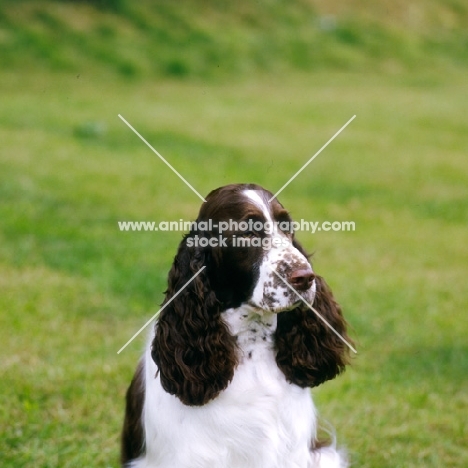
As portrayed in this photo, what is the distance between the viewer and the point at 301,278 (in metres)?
3.68

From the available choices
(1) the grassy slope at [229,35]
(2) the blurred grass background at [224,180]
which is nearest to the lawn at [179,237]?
(2) the blurred grass background at [224,180]

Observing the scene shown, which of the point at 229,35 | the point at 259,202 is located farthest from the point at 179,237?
the point at 229,35

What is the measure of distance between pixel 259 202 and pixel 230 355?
688mm

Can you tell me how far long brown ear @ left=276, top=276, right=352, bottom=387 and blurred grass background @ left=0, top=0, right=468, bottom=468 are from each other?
54.1 inches

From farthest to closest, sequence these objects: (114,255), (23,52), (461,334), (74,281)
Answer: (23,52)
(114,255)
(74,281)
(461,334)

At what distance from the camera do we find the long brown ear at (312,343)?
4109 millimetres

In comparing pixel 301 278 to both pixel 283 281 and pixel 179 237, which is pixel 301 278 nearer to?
pixel 283 281

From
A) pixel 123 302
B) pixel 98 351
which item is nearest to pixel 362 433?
pixel 98 351

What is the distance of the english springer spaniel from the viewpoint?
393cm

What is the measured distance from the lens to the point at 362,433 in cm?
582

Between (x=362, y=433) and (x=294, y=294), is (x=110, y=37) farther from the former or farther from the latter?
(x=294, y=294)

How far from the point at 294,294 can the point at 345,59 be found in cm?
2461

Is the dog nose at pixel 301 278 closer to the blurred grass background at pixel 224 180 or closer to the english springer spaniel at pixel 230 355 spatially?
the english springer spaniel at pixel 230 355

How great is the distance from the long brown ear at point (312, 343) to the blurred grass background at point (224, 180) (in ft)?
4.51
